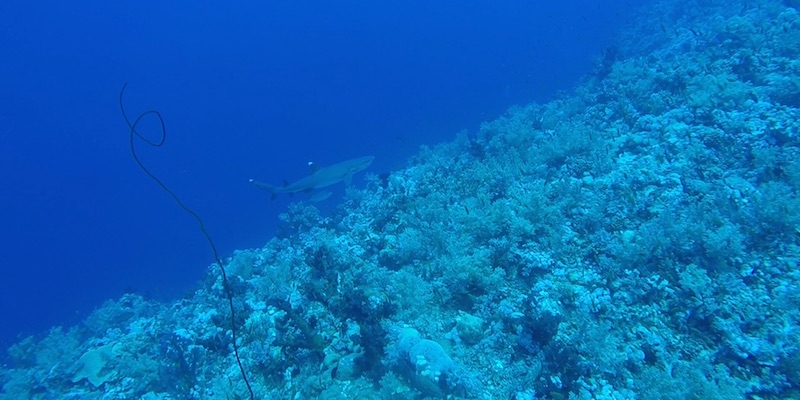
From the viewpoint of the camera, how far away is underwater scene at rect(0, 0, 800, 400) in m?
4.16

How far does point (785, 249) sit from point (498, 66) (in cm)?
7948

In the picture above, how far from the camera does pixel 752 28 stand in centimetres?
1020

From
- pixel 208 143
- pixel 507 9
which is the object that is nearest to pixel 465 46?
pixel 507 9

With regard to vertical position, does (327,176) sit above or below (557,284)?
above

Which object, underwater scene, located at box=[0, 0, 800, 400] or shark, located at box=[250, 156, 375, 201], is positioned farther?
shark, located at box=[250, 156, 375, 201]

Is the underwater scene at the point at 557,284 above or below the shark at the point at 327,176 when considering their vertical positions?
below

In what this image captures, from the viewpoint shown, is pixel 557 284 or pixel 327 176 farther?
pixel 327 176

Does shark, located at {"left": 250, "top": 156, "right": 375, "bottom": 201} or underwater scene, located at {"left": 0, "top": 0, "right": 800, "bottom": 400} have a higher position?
shark, located at {"left": 250, "top": 156, "right": 375, "bottom": 201}

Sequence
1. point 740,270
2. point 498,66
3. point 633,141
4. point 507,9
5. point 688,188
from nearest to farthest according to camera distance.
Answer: point 740,270
point 688,188
point 633,141
point 498,66
point 507,9

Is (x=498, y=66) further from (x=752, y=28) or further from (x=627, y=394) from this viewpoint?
(x=627, y=394)

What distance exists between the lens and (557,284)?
517 centimetres

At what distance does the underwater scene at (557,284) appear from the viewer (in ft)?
13.6

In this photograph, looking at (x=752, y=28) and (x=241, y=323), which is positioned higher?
(x=752, y=28)

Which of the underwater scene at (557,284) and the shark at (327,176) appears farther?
the shark at (327,176)
